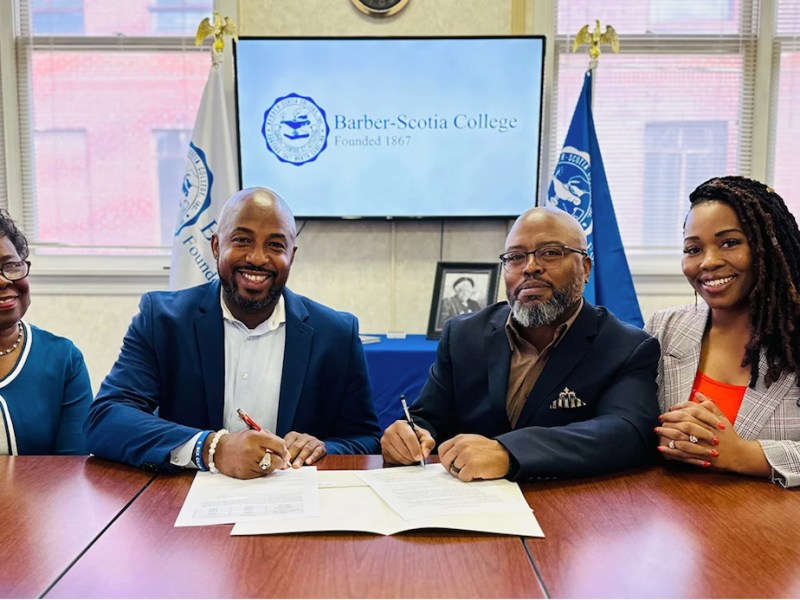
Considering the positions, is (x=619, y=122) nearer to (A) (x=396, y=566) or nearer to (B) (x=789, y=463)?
(B) (x=789, y=463)

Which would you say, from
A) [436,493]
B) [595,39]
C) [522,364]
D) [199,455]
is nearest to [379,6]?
[595,39]

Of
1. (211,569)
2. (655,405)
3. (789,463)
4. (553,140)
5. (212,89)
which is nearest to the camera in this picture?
(211,569)

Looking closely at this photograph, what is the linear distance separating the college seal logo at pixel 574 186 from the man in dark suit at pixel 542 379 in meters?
1.75

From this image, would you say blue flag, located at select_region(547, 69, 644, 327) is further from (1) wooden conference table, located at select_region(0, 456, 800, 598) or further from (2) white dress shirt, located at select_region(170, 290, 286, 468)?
(1) wooden conference table, located at select_region(0, 456, 800, 598)

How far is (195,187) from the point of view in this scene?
146 inches

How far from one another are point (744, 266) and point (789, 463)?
20.1 inches

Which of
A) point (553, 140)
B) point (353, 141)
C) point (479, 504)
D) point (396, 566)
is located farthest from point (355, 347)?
point (553, 140)

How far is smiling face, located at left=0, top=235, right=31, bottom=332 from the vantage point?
1849 millimetres

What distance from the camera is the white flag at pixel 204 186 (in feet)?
12.0

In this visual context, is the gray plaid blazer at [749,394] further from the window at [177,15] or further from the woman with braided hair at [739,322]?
the window at [177,15]

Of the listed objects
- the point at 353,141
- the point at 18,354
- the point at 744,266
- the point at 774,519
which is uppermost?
the point at 353,141

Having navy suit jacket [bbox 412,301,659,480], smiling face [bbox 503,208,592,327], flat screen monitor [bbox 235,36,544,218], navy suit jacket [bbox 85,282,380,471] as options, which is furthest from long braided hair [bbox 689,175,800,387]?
flat screen monitor [bbox 235,36,544,218]

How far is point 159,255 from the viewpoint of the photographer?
4129mm

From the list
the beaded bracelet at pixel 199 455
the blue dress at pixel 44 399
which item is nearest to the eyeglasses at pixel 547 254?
the beaded bracelet at pixel 199 455
